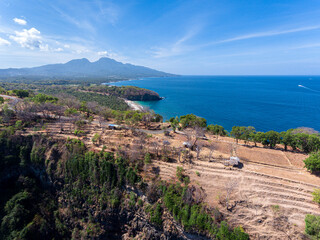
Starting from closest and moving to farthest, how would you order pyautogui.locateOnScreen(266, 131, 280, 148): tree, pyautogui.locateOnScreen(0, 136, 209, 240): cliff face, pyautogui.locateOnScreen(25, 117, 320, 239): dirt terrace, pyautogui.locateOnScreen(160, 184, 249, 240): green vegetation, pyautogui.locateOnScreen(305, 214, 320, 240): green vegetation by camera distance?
pyautogui.locateOnScreen(305, 214, 320, 240): green vegetation → pyautogui.locateOnScreen(160, 184, 249, 240): green vegetation → pyautogui.locateOnScreen(25, 117, 320, 239): dirt terrace → pyautogui.locateOnScreen(0, 136, 209, 240): cliff face → pyautogui.locateOnScreen(266, 131, 280, 148): tree

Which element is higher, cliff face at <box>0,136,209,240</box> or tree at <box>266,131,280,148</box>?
tree at <box>266,131,280,148</box>

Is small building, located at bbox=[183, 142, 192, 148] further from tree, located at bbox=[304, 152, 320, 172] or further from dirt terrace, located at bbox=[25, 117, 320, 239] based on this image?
tree, located at bbox=[304, 152, 320, 172]

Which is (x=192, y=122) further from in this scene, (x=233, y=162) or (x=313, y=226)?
(x=313, y=226)

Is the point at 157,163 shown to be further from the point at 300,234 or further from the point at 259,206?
the point at 300,234

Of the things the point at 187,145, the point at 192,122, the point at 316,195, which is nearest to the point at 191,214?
the point at 187,145

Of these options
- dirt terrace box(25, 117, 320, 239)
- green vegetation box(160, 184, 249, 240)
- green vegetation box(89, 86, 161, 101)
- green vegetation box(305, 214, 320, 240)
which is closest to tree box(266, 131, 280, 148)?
dirt terrace box(25, 117, 320, 239)

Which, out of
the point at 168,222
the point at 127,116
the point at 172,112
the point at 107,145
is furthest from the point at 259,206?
the point at 172,112
